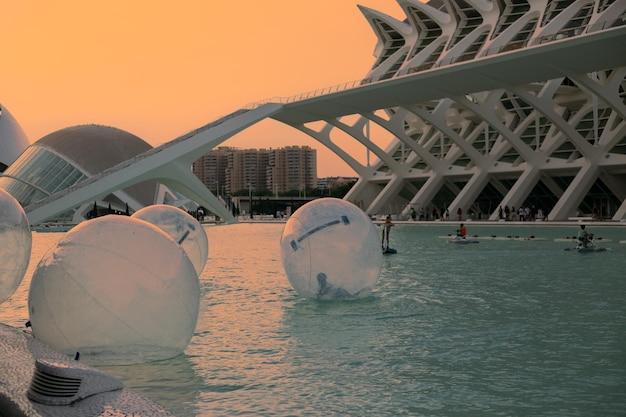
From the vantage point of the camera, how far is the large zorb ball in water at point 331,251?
10820 millimetres

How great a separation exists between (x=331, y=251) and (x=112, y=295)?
4.54 m

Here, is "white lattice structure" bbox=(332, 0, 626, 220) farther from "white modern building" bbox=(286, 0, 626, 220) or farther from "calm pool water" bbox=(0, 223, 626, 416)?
"calm pool water" bbox=(0, 223, 626, 416)

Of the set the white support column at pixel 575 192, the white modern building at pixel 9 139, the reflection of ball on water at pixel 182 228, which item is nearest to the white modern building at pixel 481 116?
the white support column at pixel 575 192

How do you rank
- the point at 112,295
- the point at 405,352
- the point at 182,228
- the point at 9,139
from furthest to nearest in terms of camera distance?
the point at 9,139 → the point at 182,228 → the point at 405,352 → the point at 112,295

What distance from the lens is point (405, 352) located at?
26.1 ft

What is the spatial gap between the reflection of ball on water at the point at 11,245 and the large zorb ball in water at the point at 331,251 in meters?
3.59

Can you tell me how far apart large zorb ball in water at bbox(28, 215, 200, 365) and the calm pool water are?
1.06 feet

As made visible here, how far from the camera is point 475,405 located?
593 cm

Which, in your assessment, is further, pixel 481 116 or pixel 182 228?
pixel 481 116

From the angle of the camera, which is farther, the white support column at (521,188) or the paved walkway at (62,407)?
the white support column at (521,188)

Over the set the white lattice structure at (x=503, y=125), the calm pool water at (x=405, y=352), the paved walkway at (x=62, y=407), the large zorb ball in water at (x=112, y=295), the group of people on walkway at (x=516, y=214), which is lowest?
the group of people on walkway at (x=516, y=214)

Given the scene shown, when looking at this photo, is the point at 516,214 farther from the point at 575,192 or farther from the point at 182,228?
the point at 182,228

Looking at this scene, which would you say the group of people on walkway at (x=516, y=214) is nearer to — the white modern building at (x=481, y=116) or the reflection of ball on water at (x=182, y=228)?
the white modern building at (x=481, y=116)

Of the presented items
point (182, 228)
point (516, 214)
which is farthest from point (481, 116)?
point (182, 228)
